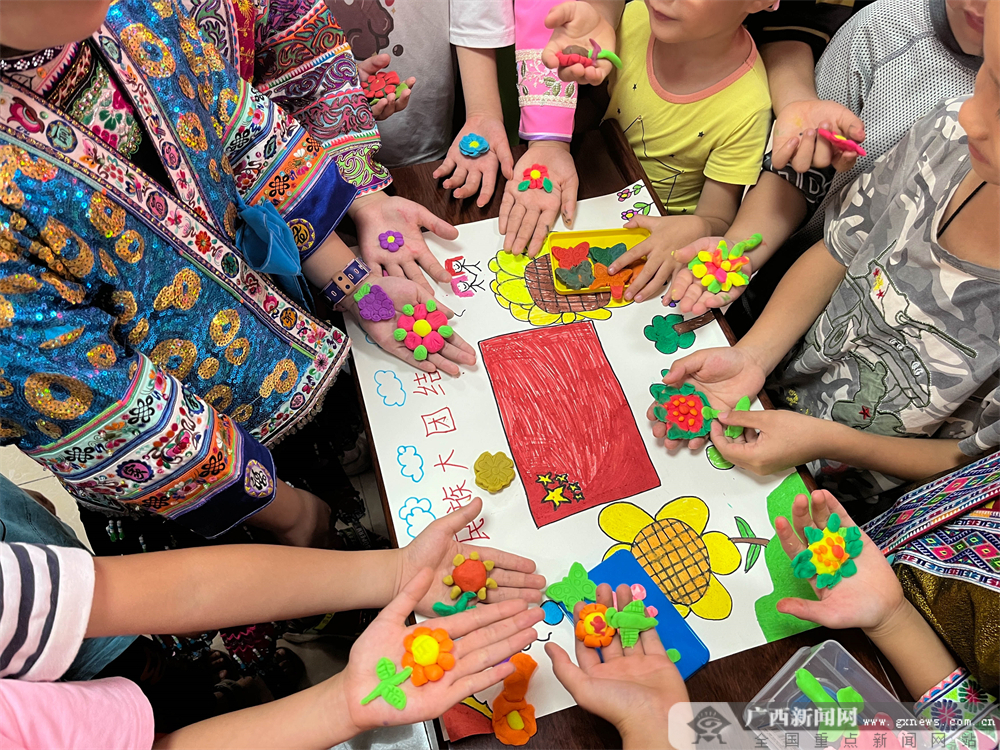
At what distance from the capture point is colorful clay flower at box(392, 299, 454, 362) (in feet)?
2.71

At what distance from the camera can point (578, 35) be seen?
1027 mm

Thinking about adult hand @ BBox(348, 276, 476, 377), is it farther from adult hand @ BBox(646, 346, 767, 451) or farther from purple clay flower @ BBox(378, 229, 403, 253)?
adult hand @ BBox(646, 346, 767, 451)

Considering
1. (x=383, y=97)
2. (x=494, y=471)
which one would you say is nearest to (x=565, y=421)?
(x=494, y=471)

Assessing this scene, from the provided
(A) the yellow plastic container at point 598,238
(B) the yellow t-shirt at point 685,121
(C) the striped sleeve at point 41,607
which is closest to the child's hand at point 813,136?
(B) the yellow t-shirt at point 685,121

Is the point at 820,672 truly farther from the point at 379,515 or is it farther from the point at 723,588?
the point at 379,515

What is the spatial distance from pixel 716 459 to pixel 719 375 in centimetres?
12

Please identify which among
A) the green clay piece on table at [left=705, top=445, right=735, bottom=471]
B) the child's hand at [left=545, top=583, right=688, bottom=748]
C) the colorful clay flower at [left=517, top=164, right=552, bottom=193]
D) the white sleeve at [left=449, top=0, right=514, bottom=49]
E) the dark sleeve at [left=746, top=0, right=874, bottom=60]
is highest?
the white sleeve at [left=449, top=0, right=514, bottom=49]

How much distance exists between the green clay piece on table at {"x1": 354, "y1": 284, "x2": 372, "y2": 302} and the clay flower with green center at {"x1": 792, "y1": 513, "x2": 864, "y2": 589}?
606 millimetres

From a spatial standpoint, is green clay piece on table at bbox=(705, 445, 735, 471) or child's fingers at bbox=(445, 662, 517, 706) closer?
child's fingers at bbox=(445, 662, 517, 706)

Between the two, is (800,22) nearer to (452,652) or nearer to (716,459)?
(716,459)

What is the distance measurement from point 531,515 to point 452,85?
877 millimetres

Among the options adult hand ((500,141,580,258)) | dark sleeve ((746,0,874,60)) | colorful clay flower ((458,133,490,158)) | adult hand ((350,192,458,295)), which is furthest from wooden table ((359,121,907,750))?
dark sleeve ((746,0,874,60))

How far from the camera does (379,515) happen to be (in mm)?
1289

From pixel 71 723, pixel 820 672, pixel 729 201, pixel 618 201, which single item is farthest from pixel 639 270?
pixel 71 723
